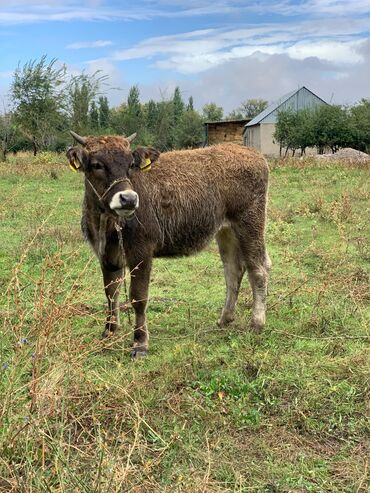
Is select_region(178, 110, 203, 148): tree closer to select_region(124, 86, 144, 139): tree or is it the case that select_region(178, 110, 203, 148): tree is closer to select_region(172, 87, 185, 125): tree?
select_region(172, 87, 185, 125): tree

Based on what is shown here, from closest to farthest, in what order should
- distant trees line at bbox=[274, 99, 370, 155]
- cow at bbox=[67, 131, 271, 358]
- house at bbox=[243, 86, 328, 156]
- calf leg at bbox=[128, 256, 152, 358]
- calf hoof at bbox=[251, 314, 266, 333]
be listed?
cow at bbox=[67, 131, 271, 358]
calf leg at bbox=[128, 256, 152, 358]
calf hoof at bbox=[251, 314, 266, 333]
distant trees line at bbox=[274, 99, 370, 155]
house at bbox=[243, 86, 328, 156]

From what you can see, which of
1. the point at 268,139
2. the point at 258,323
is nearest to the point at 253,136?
the point at 268,139

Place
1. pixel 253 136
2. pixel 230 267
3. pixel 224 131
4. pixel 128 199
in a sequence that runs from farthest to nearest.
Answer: pixel 224 131 → pixel 253 136 → pixel 230 267 → pixel 128 199

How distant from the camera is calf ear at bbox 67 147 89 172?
4.71 metres

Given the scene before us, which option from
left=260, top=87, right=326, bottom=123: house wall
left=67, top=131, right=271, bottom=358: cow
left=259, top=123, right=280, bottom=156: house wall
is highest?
left=260, top=87, right=326, bottom=123: house wall

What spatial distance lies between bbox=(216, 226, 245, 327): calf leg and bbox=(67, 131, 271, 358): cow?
0.03 ft

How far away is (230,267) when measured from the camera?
5914 mm

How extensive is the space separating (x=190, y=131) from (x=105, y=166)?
64842 millimetres

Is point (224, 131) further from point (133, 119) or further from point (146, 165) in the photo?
point (146, 165)

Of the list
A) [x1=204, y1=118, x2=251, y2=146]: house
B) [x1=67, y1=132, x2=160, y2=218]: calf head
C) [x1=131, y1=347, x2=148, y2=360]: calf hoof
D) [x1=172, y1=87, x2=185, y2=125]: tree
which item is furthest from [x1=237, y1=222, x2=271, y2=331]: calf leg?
[x1=172, y1=87, x2=185, y2=125]: tree

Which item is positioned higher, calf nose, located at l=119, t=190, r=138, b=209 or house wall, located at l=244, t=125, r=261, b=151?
calf nose, located at l=119, t=190, r=138, b=209

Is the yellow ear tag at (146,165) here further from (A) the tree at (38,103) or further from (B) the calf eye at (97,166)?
(A) the tree at (38,103)

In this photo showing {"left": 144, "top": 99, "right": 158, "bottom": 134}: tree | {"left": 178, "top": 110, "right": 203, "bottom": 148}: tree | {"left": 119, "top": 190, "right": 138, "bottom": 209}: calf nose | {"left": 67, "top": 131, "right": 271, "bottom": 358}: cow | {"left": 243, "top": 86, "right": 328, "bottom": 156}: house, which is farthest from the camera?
{"left": 178, "top": 110, "right": 203, "bottom": 148}: tree

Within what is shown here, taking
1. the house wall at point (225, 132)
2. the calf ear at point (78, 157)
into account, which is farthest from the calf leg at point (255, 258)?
the house wall at point (225, 132)
